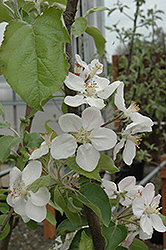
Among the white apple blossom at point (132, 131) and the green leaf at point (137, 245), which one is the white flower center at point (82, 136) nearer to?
the white apple blossom at point (132, 131)

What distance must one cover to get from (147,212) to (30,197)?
7.6 inches

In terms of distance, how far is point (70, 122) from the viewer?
0.38 m

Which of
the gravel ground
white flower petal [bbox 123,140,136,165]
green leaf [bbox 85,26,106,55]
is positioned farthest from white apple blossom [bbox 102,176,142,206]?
the gravel ground

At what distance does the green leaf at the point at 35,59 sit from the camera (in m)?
0.27

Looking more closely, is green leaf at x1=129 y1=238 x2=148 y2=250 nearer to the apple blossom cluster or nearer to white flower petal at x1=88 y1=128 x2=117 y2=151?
the apple blossom cluster

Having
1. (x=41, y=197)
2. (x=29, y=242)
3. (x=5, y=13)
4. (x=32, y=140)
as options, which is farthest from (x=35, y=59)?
(x=29, y=242)

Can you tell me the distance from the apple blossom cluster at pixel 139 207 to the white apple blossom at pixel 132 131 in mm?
79

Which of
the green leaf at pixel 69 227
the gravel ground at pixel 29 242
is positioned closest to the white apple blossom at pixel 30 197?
the green leaf at pixel 69 227

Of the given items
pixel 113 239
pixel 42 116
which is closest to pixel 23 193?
pixel 113 239

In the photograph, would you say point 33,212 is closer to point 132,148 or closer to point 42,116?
point 132,148

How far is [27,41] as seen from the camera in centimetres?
28

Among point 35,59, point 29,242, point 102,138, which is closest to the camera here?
point 35,59

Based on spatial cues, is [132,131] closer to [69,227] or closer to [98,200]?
[98,200]

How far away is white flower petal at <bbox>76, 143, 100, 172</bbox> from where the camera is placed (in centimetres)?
36
